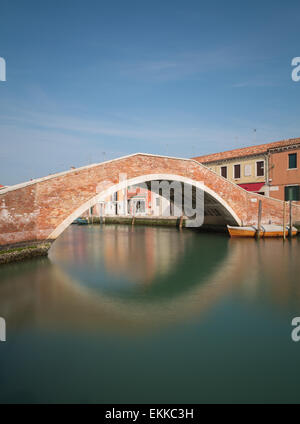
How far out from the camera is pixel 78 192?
7.97 meters

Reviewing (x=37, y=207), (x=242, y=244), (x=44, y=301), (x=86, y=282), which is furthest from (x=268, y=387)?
(x=242, y=244)

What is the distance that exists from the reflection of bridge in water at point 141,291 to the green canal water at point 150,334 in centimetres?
2

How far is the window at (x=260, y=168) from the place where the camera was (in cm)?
1489

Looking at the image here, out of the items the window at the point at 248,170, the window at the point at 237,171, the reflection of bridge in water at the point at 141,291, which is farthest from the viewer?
the window at the point at 237,171

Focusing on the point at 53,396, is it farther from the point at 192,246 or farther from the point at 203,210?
the point at 203,210

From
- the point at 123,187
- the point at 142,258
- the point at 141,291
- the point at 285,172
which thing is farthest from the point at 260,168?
the point at 141,291

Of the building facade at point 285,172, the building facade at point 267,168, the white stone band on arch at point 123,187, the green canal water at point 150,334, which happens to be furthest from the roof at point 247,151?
the green canal water at point 150,334

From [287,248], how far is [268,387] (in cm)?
754

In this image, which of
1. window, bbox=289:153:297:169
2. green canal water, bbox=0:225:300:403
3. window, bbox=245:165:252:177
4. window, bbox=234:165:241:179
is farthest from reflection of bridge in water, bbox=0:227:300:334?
window, bbox=234:165:241:179

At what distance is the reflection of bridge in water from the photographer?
384 cm

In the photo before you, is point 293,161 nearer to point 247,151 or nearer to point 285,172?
point 285,172

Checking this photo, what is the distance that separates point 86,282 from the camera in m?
5.83

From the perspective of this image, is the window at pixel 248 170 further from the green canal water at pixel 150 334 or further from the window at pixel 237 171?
the green canal water at pixel 150 334

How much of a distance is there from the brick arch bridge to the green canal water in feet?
3.35
